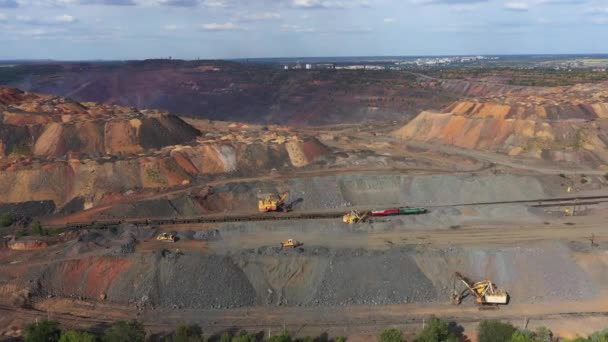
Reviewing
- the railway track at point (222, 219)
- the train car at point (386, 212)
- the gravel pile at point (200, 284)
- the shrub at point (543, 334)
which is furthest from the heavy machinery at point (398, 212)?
the shrub at point (543, 334)

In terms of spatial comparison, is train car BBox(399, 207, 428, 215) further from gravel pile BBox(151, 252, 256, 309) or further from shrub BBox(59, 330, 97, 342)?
shrub BBox(59, 330, 97, 342)

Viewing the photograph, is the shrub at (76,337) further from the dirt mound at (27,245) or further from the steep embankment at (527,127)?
the steep embankment at (527,127)

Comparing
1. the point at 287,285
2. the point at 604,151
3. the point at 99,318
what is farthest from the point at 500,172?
the point at 99,318

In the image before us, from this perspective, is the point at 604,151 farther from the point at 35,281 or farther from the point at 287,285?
the point at 35,281

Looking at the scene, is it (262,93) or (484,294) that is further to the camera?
(262,93)

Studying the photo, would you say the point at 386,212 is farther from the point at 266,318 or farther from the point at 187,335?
the point at 187,335

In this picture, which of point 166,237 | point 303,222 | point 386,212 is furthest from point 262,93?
point 166,237

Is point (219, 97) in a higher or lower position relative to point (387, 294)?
higher
